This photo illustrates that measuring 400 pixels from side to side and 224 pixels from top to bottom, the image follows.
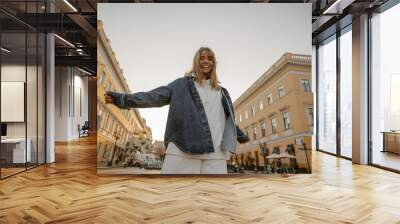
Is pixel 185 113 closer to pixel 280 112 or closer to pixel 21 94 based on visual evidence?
pixel 280 112

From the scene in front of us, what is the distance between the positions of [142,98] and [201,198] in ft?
7.35

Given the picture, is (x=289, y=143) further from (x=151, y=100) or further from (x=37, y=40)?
(x=37, y=40)

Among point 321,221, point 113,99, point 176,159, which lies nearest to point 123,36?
point 113,99

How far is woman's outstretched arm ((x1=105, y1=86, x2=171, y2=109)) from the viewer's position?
6.02 m

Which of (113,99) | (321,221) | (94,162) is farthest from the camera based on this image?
(94,162)

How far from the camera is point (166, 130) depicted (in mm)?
6113

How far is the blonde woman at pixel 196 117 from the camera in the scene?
588 cm

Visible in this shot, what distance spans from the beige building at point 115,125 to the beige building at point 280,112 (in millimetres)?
1667

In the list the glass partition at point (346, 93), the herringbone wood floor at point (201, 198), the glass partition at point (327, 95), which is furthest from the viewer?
the glass partition at point (327, 95)

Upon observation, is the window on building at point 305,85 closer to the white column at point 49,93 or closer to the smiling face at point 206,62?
the smiling face at point 206,62

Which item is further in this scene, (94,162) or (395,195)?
(94,162)

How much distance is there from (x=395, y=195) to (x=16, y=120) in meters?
6.07

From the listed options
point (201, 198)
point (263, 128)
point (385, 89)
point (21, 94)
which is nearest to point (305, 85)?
point (263, 128)

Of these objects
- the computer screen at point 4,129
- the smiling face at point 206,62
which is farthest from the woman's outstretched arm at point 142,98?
the computer screen at point 4,129
